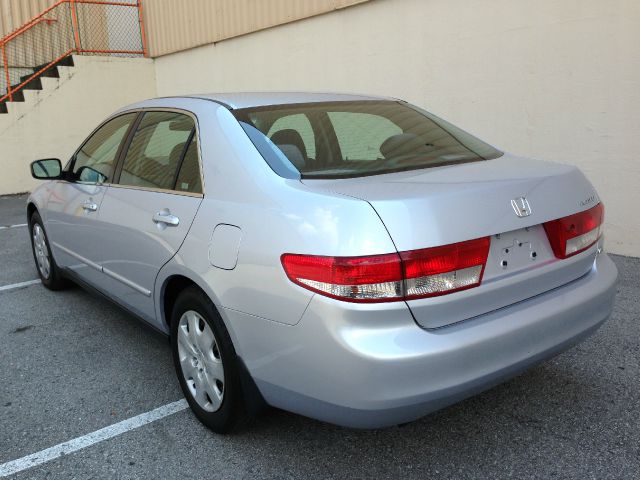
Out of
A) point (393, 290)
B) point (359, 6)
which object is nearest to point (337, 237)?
point (393, 290)

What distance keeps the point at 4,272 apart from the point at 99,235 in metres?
2.71

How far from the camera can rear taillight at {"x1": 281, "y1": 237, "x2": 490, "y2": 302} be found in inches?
77.5

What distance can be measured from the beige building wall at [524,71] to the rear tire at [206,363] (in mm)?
4156

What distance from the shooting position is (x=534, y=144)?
572 centimetres

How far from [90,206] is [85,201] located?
123 mm

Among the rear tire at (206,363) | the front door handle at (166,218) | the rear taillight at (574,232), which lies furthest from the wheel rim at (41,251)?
the rear taillight at (574,232)

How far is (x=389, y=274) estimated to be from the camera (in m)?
1.97

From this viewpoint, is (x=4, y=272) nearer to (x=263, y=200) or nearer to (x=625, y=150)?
(x=263, y=200)

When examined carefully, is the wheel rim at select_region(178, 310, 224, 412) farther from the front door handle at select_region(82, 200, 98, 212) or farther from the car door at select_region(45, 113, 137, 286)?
the front door handle at select_region(82, 200, 98, 212)

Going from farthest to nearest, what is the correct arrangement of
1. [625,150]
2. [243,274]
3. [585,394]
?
1. [625,150]
2. [585,394]
3. [243,274]

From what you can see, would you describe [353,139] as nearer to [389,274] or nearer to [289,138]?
[289,138]

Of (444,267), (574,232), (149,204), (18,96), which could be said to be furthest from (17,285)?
(18,96)

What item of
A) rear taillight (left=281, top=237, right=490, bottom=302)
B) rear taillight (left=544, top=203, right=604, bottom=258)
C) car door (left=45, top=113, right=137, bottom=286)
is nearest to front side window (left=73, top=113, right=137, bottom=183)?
car door (left=45, top=113, right=137, bottom=286)

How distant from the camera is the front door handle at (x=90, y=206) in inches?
140
